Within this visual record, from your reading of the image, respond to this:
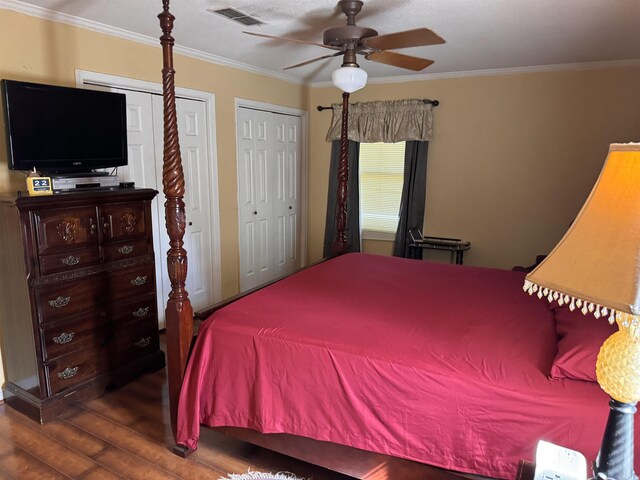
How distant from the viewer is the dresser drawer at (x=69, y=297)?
2441mm

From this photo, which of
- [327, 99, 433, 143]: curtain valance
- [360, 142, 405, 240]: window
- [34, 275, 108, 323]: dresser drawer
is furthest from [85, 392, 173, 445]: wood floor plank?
[327, 99, 433, 143]: curtain valance

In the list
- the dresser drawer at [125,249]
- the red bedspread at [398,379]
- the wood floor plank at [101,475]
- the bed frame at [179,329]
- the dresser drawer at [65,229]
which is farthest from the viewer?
the dresser drawer at [125,249]

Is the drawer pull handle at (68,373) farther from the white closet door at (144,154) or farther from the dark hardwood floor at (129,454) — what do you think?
the white closet door at (144,154)

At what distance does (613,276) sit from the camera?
0.88 meters

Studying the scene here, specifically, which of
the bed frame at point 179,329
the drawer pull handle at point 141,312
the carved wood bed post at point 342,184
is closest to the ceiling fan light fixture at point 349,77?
the bed frame at point 179,329

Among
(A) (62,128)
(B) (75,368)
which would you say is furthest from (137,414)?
(A) (62,128)

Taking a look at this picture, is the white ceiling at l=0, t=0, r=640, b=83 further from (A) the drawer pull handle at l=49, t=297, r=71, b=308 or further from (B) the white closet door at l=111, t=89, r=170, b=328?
(A) the drawer pull handle at l=49, t=297, r=71, b=308

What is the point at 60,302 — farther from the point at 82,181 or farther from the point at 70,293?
the point at 82,181

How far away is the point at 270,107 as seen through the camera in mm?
4699

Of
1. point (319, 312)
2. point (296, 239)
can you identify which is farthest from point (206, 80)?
point (319, 312)

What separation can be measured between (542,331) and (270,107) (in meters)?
3.59

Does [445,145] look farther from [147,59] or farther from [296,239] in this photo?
[147,59]

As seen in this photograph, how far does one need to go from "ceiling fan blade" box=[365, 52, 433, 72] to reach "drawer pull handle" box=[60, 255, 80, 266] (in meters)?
2.15

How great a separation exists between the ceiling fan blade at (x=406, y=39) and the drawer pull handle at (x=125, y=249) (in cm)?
195
